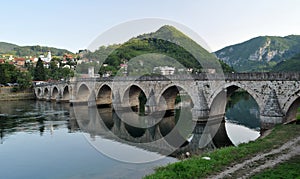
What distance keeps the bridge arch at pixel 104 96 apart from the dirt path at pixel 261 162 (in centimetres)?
3526

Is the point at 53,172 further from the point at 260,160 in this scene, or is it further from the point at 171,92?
the point at 171,92

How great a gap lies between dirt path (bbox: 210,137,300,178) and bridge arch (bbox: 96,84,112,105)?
35.3 metres

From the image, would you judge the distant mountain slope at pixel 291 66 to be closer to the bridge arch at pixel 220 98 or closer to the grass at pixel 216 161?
the bridge arch at pixel 220 98

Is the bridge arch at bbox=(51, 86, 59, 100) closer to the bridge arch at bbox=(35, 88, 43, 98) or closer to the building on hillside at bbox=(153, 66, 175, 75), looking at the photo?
the bridge arch at bbox=(35, 88, 43, 98)

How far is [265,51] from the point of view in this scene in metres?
178

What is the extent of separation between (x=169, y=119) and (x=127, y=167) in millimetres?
16438

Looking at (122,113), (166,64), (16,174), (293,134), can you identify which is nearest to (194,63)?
(166,64)

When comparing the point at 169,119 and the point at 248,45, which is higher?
the point at 248,45

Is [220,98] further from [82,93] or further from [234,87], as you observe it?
[82,93]

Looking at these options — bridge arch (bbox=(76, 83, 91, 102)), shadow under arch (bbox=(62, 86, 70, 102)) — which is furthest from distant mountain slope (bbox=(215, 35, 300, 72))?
bridge arch (bbox=(76, 83, 91, 102))

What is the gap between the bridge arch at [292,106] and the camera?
2066 centimetres

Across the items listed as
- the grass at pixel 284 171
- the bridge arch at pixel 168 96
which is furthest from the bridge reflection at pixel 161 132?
the grass at pixel 284 171

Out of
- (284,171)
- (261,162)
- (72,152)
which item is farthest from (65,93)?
(284,171)

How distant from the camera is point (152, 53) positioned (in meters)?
65.1
